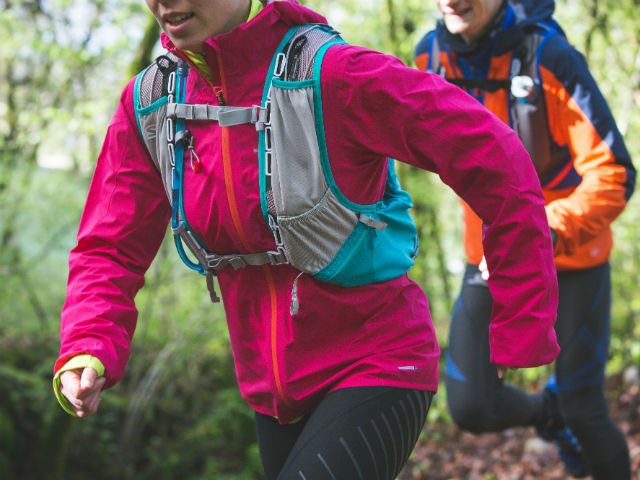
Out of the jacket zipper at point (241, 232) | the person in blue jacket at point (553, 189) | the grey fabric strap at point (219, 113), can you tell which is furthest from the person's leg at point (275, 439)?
the person in blue jacket at point (553, 189)

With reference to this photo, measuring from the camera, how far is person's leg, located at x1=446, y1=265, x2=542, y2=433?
137 inches

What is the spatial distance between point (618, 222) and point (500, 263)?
20.3ft

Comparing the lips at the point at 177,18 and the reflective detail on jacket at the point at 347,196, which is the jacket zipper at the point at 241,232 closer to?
the reflective detail on jacket at the point at 347,196

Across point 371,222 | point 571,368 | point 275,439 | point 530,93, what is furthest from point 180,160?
point 571,368

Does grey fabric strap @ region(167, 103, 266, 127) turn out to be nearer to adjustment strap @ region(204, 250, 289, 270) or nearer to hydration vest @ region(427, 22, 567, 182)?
adjustment strap @ region(204, 250, 289, 270)

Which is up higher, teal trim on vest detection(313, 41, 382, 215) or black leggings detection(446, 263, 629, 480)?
teal trim on vest detection(313, 41, 382, 215)

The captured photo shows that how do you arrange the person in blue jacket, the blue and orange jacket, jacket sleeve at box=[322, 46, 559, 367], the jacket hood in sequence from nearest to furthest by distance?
jacket sleeve at box=[322, 46, 559, 367] < the blue and orange jacket < the person in blue jacket < the jacket hood

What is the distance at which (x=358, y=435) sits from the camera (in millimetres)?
1936

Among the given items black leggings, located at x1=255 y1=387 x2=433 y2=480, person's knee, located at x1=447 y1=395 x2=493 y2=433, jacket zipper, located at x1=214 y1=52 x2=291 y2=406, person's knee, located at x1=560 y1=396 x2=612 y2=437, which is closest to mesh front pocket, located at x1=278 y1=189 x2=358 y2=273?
jacket zipper, located at x1=214 y1=52 x2=291 y2=406

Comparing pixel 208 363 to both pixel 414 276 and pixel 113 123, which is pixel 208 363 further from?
pixel 113 123

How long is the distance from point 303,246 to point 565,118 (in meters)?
1.65

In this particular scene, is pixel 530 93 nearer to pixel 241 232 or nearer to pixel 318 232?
pixel 318 232

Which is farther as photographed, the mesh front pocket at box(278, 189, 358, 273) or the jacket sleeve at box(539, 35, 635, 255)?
the jacket sleeve at box(539, 35, 635, 255)

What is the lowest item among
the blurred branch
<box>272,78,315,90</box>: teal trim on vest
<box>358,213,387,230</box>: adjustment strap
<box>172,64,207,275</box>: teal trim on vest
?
the blurred branch
